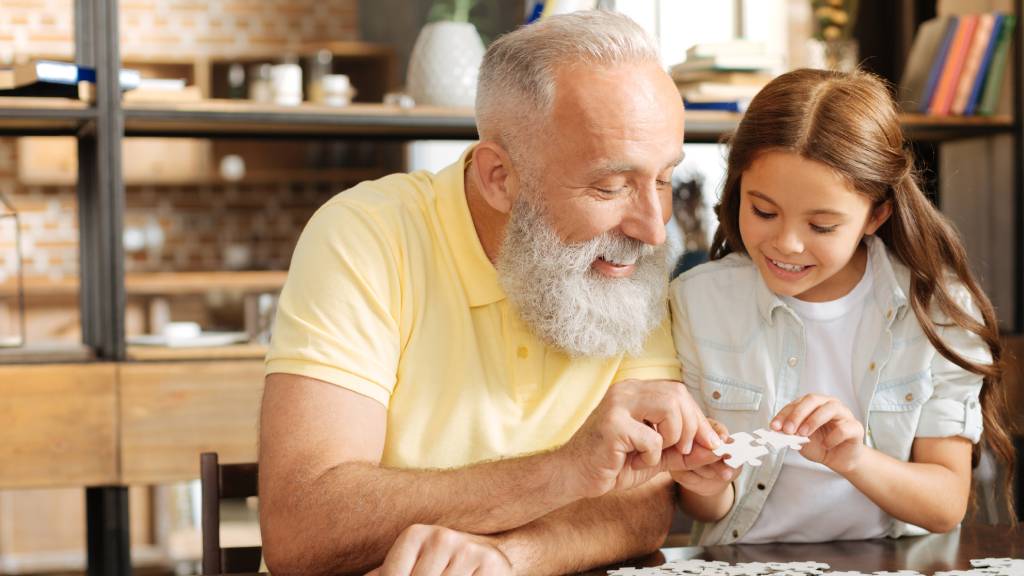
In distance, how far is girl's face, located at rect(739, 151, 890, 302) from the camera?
5.81 ft

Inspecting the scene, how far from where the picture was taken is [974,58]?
3.34 metres

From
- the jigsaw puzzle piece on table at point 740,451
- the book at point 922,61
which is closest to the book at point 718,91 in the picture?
the book at point 922,61

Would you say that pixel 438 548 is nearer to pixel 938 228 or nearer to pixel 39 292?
pixel 938 228

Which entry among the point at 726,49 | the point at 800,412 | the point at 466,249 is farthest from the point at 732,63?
the point at 800,412

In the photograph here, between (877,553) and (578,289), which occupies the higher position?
(578,289)

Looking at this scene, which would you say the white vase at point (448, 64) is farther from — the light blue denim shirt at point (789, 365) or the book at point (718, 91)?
the light blue denim shirt at point (789, 365)

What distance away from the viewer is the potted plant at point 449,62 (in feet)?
10.2

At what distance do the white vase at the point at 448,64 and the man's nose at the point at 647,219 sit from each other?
1494mm

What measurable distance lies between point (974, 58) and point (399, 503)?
8.09 feet

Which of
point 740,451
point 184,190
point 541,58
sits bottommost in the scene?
point 184,190

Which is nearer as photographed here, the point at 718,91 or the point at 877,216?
the point at 877,216

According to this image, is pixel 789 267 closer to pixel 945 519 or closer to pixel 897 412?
pixel 897 412

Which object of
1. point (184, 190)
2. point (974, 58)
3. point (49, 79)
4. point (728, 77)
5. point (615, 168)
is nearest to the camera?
point (615, 168)

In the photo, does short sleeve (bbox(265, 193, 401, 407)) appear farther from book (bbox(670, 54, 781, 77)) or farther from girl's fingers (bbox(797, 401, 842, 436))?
book (bbox(670, 54, 781, 77))
